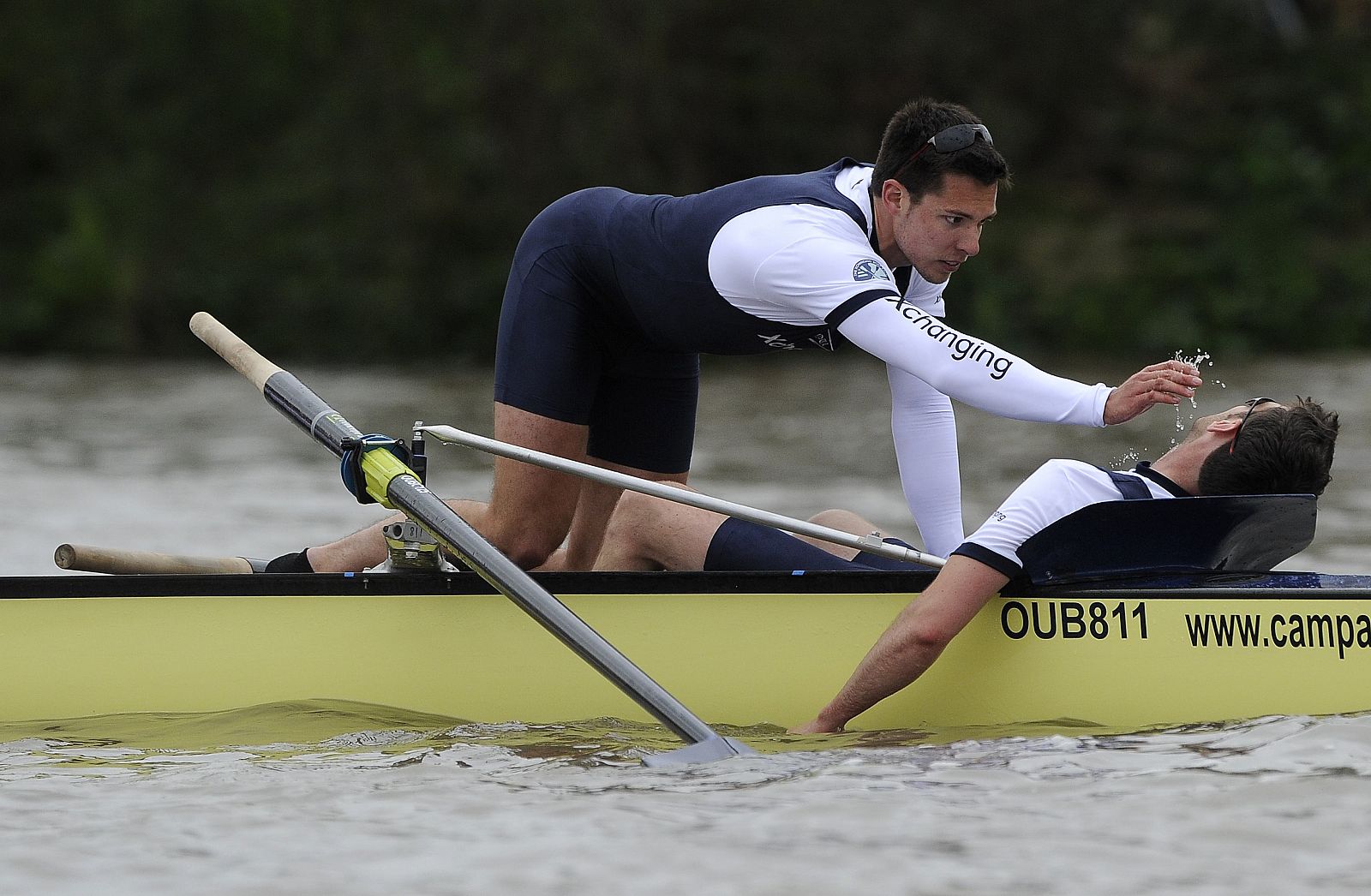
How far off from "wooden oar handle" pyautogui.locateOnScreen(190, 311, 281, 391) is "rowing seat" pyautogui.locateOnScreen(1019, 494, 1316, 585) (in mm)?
2022

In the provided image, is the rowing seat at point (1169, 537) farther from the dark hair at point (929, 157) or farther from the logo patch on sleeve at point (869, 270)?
the dark hair at point (929, 157)

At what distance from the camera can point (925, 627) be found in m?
3.78

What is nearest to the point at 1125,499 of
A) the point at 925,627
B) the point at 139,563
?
the point at 925,627

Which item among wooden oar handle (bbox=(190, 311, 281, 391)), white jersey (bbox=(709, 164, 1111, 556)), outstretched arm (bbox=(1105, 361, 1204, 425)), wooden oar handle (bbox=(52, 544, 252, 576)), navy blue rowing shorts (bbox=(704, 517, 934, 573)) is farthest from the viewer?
wooden oar handle (bbox=(190, 311, 281, 391))

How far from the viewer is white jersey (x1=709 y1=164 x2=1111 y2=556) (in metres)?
3.70

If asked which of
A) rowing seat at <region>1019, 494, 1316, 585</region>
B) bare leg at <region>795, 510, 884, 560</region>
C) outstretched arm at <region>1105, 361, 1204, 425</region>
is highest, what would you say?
outstretched arm at <region>1105, 361, 1204, 425</region>

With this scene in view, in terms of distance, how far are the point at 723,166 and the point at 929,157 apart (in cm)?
1444

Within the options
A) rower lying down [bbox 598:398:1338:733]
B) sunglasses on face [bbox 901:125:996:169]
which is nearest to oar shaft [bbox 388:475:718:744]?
rower lying down [bbox 598:398:1338:733]

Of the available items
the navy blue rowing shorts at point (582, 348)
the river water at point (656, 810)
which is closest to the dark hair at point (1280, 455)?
the river water at point (656, 810)

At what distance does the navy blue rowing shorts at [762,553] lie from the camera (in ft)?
13.8

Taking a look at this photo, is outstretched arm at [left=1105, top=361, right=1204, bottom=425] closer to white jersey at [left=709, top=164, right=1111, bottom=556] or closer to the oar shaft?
white jersey at [left=709, top=164, right=1111, bottom=556]

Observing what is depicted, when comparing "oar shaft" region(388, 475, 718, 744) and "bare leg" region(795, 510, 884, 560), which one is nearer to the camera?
"oar shaft" region(388, 475, 718, 744)

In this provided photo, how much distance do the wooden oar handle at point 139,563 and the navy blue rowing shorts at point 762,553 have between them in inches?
48.7

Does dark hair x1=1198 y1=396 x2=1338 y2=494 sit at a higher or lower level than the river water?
higher
